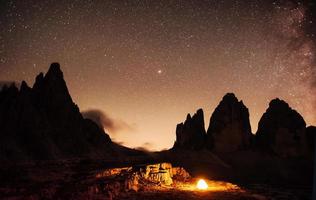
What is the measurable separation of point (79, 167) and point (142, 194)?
476 inches

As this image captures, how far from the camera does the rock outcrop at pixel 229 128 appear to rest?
84.2 metres

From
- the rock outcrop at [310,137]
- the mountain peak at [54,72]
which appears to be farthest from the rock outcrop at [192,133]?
the mountain peak at [54,72]

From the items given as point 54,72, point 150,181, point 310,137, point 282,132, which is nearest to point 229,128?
point 282,132

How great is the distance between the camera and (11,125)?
58.8m

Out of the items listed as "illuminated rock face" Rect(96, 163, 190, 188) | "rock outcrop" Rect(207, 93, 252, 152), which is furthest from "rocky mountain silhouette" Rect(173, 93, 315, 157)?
"illuminated rock face" Rect(96, 163, 190, 188)

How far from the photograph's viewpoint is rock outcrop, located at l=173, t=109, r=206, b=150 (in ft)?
285

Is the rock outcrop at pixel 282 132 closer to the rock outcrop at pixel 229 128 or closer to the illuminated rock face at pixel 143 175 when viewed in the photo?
the rock outcrop at pixel 229 128

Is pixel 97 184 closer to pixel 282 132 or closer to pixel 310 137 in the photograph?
pixel 282 132

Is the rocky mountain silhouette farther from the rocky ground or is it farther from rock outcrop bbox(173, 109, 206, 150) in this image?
the rocky ground

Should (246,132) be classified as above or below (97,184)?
above

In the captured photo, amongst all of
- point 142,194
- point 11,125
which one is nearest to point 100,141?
point 11,125

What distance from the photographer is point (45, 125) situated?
223 ft

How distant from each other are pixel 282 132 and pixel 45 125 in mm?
59846

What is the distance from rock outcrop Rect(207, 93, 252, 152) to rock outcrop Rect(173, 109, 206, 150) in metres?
2.36
